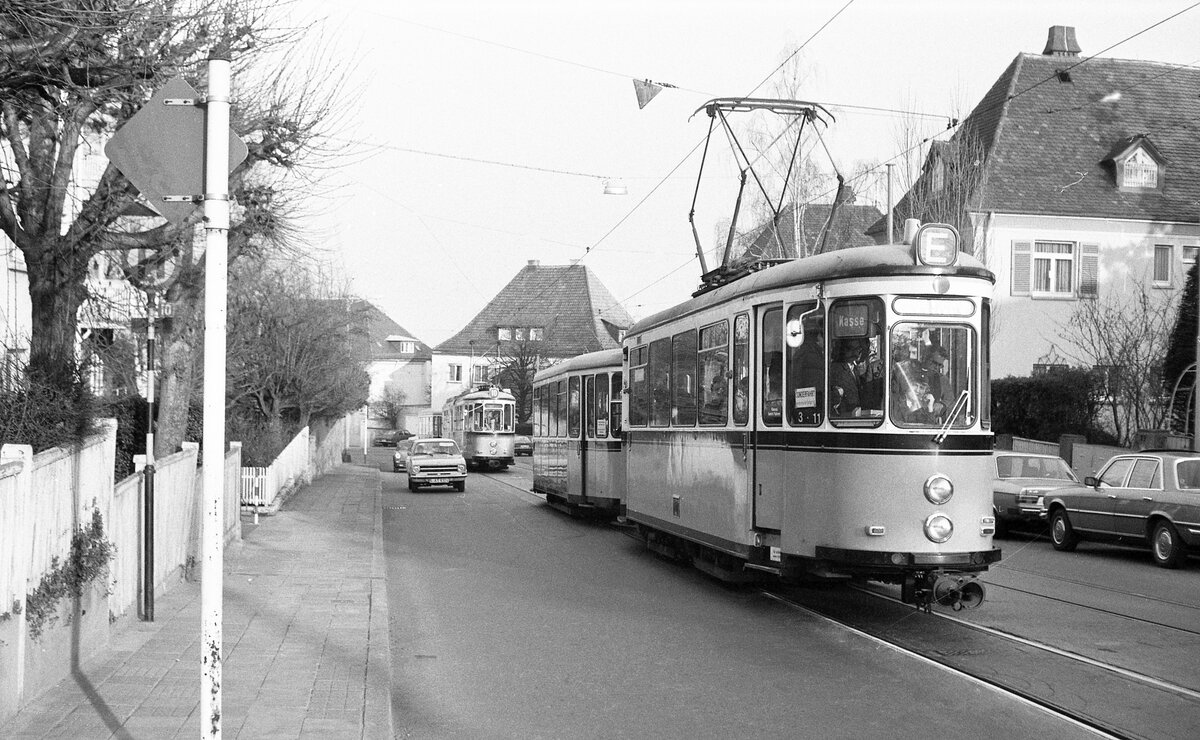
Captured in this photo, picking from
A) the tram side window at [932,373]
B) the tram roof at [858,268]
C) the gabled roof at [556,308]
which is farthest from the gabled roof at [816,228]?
the gabled roof at [556,308]

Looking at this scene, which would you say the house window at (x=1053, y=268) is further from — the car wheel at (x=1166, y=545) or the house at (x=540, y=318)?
the house at (x=540, y=318)

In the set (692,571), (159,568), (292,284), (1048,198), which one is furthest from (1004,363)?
(159,568)

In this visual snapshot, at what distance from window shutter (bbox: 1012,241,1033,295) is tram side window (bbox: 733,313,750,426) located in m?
26.1

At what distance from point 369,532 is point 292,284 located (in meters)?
18.5

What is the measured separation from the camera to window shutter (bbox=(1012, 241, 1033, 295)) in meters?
35.6

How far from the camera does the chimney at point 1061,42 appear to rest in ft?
133

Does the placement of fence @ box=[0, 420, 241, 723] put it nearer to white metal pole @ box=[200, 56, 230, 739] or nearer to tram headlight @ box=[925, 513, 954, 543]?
white metal pole @ box=[200, 56, 230, 739]

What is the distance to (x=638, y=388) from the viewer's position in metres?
16.2

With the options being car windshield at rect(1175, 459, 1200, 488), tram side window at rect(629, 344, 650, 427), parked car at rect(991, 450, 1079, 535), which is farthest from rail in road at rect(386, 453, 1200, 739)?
parked car at rect(991, 450, 1079, 535)

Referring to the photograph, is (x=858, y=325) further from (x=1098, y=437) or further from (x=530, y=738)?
(x=1098, y=437)

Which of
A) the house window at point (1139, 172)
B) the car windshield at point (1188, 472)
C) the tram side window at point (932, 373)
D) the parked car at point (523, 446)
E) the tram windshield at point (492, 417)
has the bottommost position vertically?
the parked car at point (523, 446)

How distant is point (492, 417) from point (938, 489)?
124 ft

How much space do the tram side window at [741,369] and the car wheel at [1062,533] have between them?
27.0 feet

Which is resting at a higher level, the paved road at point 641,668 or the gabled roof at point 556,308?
the gabled roof at point 556,308
